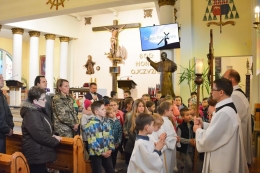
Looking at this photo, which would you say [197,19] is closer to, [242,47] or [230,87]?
[242,47]

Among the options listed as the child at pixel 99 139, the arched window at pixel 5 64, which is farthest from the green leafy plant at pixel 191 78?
the arched window at pixel 5 64

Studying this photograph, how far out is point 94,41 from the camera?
17.7m

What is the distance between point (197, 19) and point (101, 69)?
9.53 metres

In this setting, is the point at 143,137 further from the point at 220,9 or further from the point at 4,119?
the point at 220,9

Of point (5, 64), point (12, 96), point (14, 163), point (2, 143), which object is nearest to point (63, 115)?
point (2, 143)

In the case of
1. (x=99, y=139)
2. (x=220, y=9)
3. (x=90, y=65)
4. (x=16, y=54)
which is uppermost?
(x=220, y=9)

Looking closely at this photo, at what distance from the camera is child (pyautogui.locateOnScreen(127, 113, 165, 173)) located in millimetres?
3043

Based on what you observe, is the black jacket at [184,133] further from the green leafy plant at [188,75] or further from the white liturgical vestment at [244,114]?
the green leafy plant at [188,75]

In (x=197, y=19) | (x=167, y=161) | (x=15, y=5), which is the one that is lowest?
(x=167, y=161)

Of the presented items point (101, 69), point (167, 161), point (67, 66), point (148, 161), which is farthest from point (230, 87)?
point (67, 66)

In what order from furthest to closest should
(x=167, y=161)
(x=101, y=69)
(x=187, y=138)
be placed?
(x=101, y=69) < (x=187, y=138) < (x=167, y=161)

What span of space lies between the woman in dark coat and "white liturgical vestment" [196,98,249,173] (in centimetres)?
175

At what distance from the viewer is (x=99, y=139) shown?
3.95 metres

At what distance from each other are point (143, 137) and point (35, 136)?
125cm
